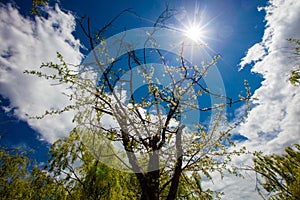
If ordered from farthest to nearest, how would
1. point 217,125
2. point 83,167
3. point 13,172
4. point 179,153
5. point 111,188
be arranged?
1. point 13,172
2. point 83,167
3. point 111,188
4. point 217,125
5. point 179,153

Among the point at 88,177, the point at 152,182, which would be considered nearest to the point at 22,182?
the point at 88,177

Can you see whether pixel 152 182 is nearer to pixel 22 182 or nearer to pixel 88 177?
pixel 88 177

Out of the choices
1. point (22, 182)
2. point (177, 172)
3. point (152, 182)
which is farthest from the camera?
point (22, 182)

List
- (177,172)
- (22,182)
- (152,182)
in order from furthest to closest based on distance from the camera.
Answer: (22,182) → (177,172) → (152,182)

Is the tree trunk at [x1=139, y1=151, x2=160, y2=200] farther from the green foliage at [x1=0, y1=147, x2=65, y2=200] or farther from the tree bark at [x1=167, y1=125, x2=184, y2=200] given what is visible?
the green foliage at [x1=0, y1=147, x2=65, y2=200]

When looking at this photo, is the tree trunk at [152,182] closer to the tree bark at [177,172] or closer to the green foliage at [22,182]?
the tree bark at [177,172]

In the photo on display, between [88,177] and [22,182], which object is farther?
[22,182]

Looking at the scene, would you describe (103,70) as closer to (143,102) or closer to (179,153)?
(143,102)

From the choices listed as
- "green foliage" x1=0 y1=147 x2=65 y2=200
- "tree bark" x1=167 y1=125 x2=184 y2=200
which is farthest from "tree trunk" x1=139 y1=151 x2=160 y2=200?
"green foliage" x1=0 y1=147 x2=65 y2=200

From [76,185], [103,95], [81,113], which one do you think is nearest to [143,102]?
[103,95]

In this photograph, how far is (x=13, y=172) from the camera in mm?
8516

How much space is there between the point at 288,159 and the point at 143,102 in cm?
1176

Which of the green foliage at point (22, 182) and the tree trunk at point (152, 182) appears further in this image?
Result: the green foliage at point (22, 182)

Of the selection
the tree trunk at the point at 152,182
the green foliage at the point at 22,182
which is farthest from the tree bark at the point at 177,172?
the green foliage at the point at 22,182
